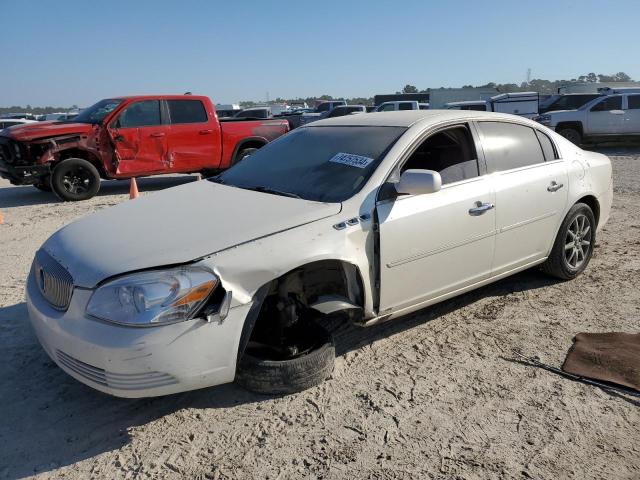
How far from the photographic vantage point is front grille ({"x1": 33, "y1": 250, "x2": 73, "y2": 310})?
2.83 metres

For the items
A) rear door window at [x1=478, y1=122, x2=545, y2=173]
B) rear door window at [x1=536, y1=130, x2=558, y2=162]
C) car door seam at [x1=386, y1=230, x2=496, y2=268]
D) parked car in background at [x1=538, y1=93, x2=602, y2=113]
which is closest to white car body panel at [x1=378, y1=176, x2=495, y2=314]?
car door seam at [x1=386, y1=230, x2=496, y2=268]

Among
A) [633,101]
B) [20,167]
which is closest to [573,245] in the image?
[20,167]

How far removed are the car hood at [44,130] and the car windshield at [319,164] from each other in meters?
6.15

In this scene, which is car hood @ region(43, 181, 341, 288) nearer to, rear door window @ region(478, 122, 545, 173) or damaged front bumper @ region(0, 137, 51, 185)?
rear door window @ region(478, 122, 545, 173)

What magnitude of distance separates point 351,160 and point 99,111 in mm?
7735

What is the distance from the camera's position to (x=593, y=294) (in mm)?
4578

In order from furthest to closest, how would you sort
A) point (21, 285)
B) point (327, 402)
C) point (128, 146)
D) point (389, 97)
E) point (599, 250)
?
point (389, 97) < point (128, 146) < point (599, 250) < point (21, 285) < point (327, 402)

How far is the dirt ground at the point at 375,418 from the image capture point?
254 cm

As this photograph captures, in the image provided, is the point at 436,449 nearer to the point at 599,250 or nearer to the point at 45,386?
the point at 45,386

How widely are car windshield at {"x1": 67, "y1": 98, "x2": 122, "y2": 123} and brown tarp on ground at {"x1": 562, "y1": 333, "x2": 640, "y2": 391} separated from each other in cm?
880

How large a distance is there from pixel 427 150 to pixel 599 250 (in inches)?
120

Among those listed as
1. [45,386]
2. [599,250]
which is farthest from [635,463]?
[599,250]

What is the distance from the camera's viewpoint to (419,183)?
3.25 m

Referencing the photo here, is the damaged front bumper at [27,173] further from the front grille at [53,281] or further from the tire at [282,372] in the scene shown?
the tire at [282,372]
